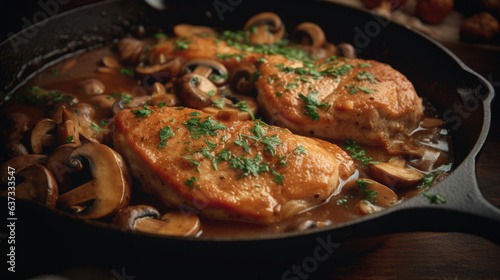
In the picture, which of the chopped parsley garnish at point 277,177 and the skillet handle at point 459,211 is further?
the chopped parsley garnish at point 277,177

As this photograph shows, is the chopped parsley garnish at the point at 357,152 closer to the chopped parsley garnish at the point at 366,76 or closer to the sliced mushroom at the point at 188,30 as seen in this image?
the chopped parsley garnish at the point at 366,76

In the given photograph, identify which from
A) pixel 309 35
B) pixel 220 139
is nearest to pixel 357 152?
pixel 220 139

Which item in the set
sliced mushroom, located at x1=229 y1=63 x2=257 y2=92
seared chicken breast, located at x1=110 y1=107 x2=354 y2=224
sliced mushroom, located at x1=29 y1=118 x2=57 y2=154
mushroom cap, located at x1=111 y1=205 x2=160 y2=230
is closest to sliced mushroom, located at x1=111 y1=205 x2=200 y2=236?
mushroom cap, located at x1=111 y1=205 x2=160 y2=230

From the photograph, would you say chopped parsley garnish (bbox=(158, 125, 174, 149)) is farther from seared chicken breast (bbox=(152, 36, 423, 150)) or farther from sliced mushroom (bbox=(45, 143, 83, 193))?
seared chicken breast (bbox=(152, 36, 423, 150))

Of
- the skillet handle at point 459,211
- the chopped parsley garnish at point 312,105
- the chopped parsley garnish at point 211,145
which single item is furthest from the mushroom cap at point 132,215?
the skillet handle at point 459,211

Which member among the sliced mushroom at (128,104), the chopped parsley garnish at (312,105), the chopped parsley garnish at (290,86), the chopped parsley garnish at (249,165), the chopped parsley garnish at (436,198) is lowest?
the sliced mushroom at (128,104)

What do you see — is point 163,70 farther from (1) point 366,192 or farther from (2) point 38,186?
(1) point 366,192

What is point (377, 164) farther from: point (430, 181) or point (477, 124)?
point (477, 124)

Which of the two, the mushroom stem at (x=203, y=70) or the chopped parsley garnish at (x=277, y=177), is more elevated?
the mushroom stem at (x=203, y=70)
